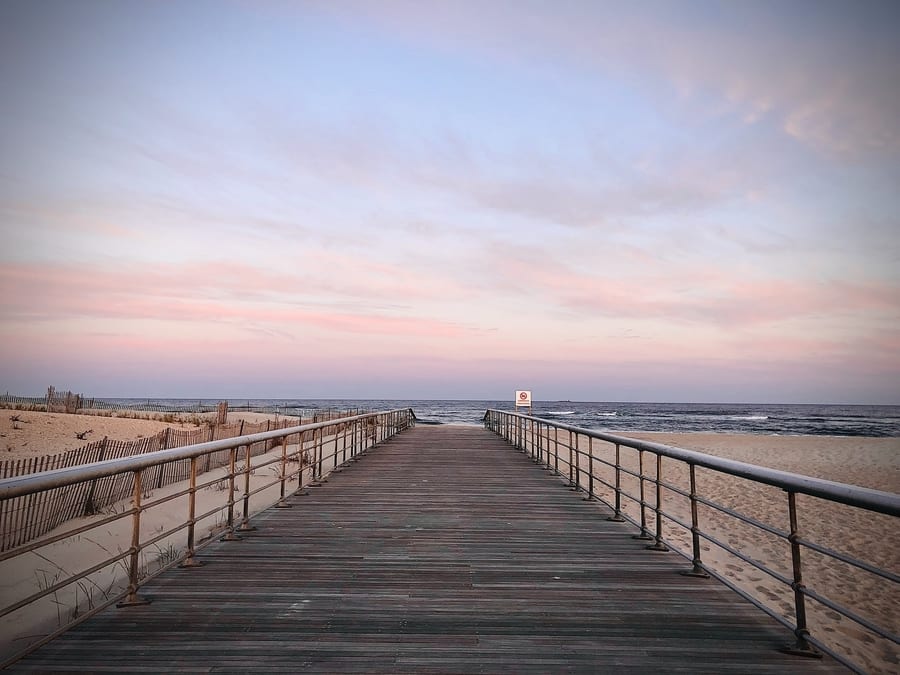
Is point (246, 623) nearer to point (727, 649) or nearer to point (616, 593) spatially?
point (616, 593)

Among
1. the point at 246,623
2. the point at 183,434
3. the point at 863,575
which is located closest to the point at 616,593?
the point at 246,623

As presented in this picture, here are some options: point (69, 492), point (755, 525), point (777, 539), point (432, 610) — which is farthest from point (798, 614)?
point (69, 492)

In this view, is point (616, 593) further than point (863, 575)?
No

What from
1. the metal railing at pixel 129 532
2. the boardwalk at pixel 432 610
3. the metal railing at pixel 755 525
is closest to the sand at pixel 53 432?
the metal railing at pixel 129 532

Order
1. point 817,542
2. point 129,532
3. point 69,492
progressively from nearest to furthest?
point 69,492, point 129,532, point 817,542

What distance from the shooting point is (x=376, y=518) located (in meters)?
6.45

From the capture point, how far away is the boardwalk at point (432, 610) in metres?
2.92

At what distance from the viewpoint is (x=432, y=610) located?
3.61m

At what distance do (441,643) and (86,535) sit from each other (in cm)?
842

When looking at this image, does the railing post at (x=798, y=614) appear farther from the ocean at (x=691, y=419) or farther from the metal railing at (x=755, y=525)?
the ocean at (x=691, y=419)

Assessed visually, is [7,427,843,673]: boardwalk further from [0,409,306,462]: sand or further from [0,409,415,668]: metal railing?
[0,409,306,462]: sand

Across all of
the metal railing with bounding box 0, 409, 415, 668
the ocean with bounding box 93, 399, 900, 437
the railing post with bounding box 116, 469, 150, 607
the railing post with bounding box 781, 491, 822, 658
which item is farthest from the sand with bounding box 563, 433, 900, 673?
the ocean with bounding box 93, 399, 900, 437

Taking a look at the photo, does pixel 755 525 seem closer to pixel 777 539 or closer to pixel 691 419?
pixel 777 539

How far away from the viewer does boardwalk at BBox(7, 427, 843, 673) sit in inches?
115
